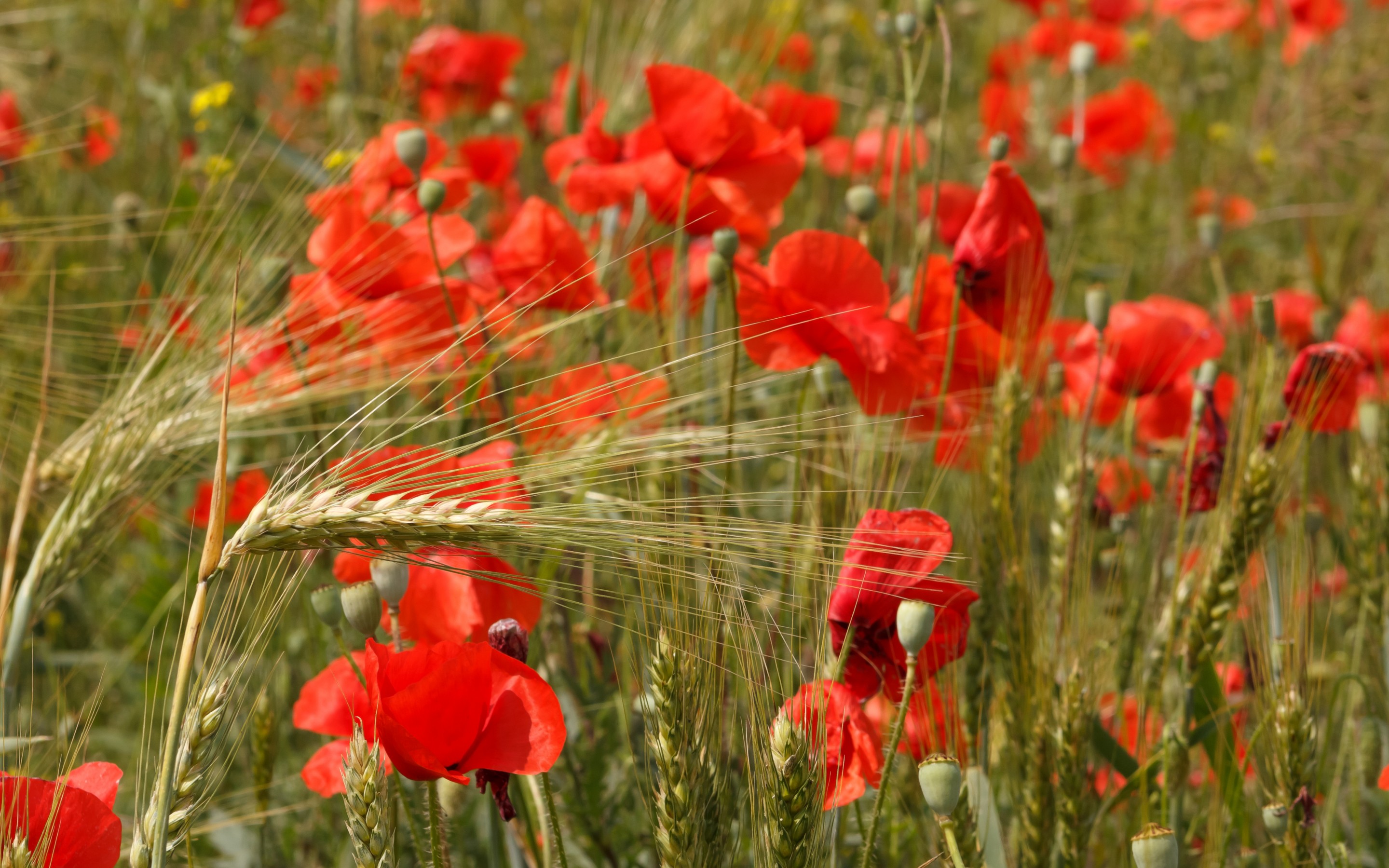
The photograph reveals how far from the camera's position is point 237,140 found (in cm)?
237

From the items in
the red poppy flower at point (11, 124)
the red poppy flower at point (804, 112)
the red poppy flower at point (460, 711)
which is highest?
the red poppy flower at point (11, 124)

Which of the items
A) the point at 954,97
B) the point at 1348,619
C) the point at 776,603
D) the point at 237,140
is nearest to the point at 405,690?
the point at 776,603

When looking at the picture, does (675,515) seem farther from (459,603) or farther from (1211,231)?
(1211,231)

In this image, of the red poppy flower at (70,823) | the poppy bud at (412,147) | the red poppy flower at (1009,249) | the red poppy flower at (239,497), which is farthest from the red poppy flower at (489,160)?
the red poppy flower at (70,823)

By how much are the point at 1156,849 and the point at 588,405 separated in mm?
566

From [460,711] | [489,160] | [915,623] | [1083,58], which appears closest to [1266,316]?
[915,623]

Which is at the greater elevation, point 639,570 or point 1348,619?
point 639,570

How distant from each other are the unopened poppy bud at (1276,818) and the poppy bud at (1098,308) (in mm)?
439

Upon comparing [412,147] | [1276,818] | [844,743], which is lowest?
[1276,818]

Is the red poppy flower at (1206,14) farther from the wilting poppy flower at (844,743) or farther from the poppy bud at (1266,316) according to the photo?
the wilting poppy flower at (844,743)

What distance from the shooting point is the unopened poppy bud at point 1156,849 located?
71 cm

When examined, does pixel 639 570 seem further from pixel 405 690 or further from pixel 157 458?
pixel 157 458

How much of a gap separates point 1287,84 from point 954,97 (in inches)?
31.6

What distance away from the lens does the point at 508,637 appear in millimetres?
806
